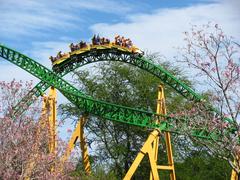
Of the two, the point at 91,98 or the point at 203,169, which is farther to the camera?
the point at 203,169

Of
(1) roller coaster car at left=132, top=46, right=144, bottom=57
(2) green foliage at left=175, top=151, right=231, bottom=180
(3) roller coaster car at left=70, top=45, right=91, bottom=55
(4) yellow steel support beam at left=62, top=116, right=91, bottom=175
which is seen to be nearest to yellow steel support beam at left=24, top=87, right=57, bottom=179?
(4) yellow steel support beam at left=62, top=116, right=91, bottom=175

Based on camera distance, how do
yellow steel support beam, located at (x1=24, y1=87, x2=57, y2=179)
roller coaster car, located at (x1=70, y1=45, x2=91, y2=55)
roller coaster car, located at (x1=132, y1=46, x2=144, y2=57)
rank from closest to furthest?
yellow steel support beam, located at (x1=24, y1=87, x2=57, y2=179), roller coaster car, located at (x1=132, y1=46, x2=144, y2=57), roller coaster car, located at (x1=70, y1=45, x2=91, y2=55)

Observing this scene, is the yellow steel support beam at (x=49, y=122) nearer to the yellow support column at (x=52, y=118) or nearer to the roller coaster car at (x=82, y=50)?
the yellow support column at (x=52, y=118)

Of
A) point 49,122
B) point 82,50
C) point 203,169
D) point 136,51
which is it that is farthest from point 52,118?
point 203,169

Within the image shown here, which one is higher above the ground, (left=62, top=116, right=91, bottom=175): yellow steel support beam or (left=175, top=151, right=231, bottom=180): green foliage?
(left=62, top=116, right=91, bottom=175): yellow steel support beam

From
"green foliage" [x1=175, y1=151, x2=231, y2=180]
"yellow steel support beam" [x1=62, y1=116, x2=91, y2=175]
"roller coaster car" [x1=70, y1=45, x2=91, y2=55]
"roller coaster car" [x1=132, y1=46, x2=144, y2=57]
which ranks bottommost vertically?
"green foliage" [x1=175, y1=151, x2=231, y2=180]

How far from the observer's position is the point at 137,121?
21078mm

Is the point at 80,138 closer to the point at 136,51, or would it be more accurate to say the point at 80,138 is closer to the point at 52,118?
the point at 52,118

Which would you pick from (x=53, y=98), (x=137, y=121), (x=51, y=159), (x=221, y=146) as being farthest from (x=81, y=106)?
(x=221, y=146)

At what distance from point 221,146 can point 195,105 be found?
1.90 metres

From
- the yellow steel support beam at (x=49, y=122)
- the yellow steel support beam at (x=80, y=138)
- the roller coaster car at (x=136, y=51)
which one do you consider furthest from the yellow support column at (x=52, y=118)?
the roller coaster car at (x=136, y=51)

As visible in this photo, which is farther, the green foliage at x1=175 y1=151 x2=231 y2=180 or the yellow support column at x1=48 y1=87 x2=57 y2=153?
the green foliage at x1=175 y1=151 x2=231 y2=180

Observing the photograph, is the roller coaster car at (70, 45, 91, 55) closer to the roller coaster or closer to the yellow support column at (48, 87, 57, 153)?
the roller coaster

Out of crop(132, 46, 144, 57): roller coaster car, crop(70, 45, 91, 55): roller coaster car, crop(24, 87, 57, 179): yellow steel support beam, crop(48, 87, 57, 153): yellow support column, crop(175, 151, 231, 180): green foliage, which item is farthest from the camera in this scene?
crop(175, 151, 231, 180): green foliage
